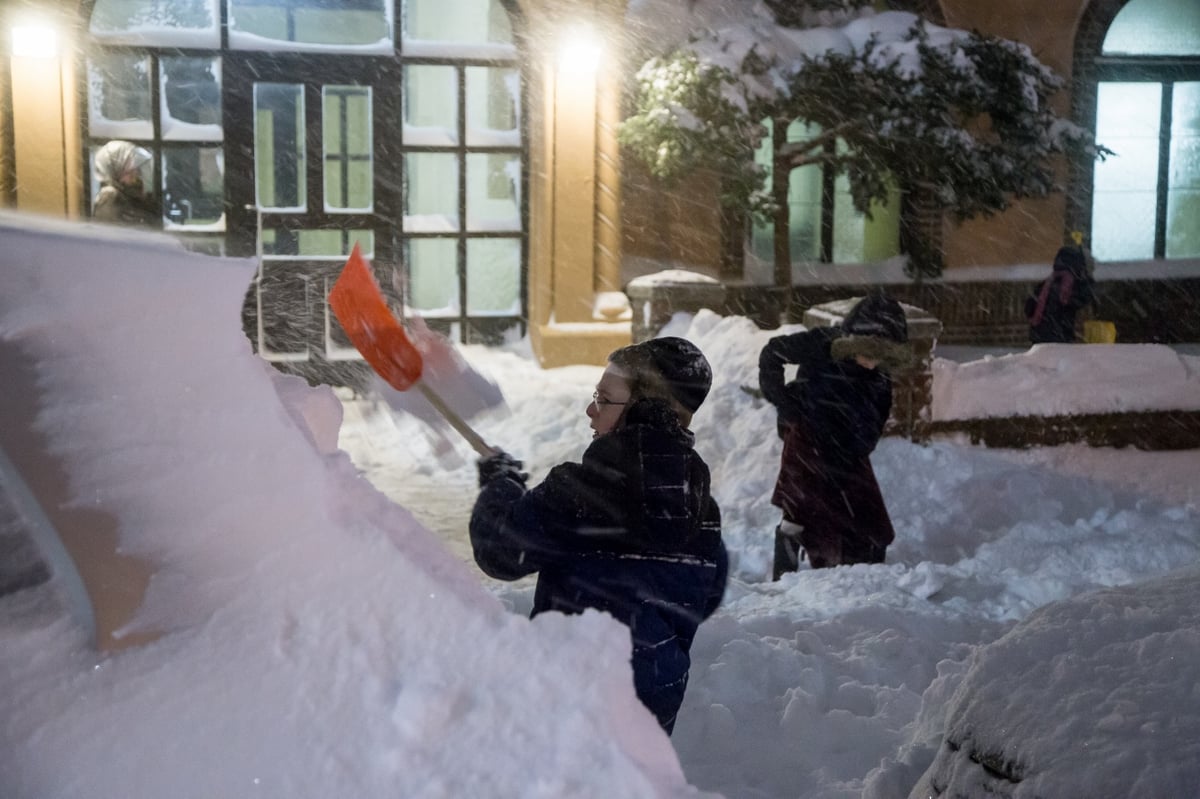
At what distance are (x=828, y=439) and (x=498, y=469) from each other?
10.2 ft

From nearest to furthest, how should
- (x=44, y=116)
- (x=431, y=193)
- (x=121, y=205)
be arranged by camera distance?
(x=121, y=205), (x=44, y=116), (x=431, y=193)

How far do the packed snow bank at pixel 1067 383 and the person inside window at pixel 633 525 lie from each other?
242 inches

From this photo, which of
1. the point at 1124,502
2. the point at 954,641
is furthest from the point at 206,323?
Result: the point at 1124,502

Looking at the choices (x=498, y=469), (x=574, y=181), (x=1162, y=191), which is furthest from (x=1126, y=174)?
(x=498, y=469)

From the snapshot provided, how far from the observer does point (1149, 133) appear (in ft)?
53.4

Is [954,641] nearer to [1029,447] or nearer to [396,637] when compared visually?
[1029,447]

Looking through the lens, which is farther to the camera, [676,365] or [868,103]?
[868,103]

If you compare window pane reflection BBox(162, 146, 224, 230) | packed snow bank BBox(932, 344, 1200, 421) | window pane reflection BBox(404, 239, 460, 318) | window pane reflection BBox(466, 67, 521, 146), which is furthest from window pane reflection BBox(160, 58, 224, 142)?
packed snow bank BBox(932, 344, 1200, 421)

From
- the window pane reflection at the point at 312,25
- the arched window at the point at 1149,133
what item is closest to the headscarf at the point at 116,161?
the window pane reflection at the point at 312,25

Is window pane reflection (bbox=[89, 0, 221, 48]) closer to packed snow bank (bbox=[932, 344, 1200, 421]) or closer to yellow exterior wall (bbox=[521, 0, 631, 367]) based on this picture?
yellow exterior wall (bbox=[521, 0, 631, 367])

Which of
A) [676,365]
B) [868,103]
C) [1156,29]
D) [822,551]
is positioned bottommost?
[822,551]

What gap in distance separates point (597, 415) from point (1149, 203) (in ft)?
49.9

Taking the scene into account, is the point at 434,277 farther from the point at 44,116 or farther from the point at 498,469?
the point at 498,469

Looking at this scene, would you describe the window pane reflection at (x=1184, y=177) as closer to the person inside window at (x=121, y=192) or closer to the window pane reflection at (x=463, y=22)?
the window pane reflection at (x=463, y=22)
